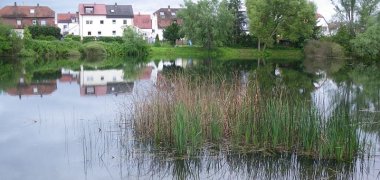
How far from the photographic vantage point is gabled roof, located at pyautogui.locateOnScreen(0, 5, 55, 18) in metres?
84.8

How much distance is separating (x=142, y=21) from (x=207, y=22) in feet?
126

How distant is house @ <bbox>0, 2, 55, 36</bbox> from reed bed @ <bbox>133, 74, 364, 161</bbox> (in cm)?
7904

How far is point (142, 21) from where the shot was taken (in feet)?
323

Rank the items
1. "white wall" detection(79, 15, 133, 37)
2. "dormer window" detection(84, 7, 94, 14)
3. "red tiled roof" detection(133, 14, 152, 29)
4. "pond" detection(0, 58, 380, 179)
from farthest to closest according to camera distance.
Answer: "red tiled roof" detection(133, 14, 152, 29) < "dormer window" detection(84, 7, 94, 14) < "white wall" detection(79, 15, 133, 37) < "pond" detection(0, 58, 380, 179)

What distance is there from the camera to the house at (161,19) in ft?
315

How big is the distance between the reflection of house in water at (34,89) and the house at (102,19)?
59.9 m

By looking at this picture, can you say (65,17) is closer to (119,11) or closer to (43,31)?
(119,11)

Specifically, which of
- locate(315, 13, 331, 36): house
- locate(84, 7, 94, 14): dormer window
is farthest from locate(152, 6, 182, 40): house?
locate(315, 13, 331, 36): house

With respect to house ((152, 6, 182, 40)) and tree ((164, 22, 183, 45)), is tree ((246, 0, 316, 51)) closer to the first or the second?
tree ((164, 22, 183, 45))

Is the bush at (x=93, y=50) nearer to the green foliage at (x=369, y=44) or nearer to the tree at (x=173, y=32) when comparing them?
the tree at (x=173, y=32)

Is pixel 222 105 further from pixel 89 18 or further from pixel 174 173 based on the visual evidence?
pixel 89 18

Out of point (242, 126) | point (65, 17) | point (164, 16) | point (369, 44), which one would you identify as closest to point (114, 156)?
point (242, 126)

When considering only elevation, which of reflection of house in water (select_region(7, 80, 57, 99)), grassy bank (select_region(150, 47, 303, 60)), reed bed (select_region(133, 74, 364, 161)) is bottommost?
reflection of house in water (select_region(7, 80, 57, 99))

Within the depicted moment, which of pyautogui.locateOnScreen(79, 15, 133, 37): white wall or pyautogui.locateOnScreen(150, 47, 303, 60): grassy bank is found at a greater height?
pyautogui.locateOnScreen(79, 15, 133, 37): white wall
